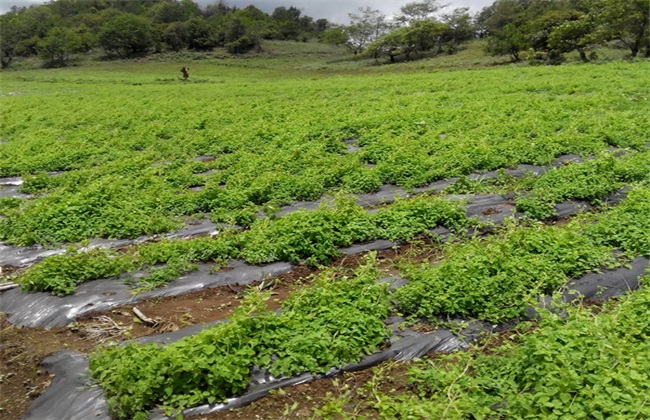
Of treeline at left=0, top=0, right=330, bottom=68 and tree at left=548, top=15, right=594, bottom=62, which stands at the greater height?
treeline at left=0, top=0, right=330, bottom=68

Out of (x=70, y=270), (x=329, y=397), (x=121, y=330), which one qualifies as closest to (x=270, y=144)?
(x=70, y=270)

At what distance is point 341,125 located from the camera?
16609 mm

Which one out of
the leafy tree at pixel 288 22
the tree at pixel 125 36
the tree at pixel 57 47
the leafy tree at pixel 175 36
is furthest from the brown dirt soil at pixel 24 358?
the leafy tree at pixel 288 22

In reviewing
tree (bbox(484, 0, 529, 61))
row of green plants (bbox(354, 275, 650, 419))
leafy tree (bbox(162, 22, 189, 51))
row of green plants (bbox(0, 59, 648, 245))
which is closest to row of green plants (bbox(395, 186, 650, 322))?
row of green plants (bbox(354, 275, 650, 419))

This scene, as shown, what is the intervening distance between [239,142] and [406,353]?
1142 cm

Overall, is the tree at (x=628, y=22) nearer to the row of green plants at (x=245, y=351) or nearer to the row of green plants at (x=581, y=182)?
the row of green plants at (x=581, y=182)

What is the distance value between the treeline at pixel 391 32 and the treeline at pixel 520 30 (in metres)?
0.07

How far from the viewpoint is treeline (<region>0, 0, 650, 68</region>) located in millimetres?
35781

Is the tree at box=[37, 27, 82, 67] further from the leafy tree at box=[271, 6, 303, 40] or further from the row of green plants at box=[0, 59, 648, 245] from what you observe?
the row of green plants at box=[0, 59, 648, 245]

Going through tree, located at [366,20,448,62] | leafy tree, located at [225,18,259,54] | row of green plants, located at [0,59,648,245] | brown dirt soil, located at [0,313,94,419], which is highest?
leafy tree, located at [225,18,259,54]

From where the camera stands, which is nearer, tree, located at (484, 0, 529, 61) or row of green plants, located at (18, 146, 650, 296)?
row of green plants, located at (18, 146, 650, 296)

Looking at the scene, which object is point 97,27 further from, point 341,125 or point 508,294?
point 508,294

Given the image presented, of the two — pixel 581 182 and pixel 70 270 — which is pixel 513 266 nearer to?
pixel 581 182

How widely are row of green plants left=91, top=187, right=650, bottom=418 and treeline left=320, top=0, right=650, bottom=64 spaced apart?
32882mm
